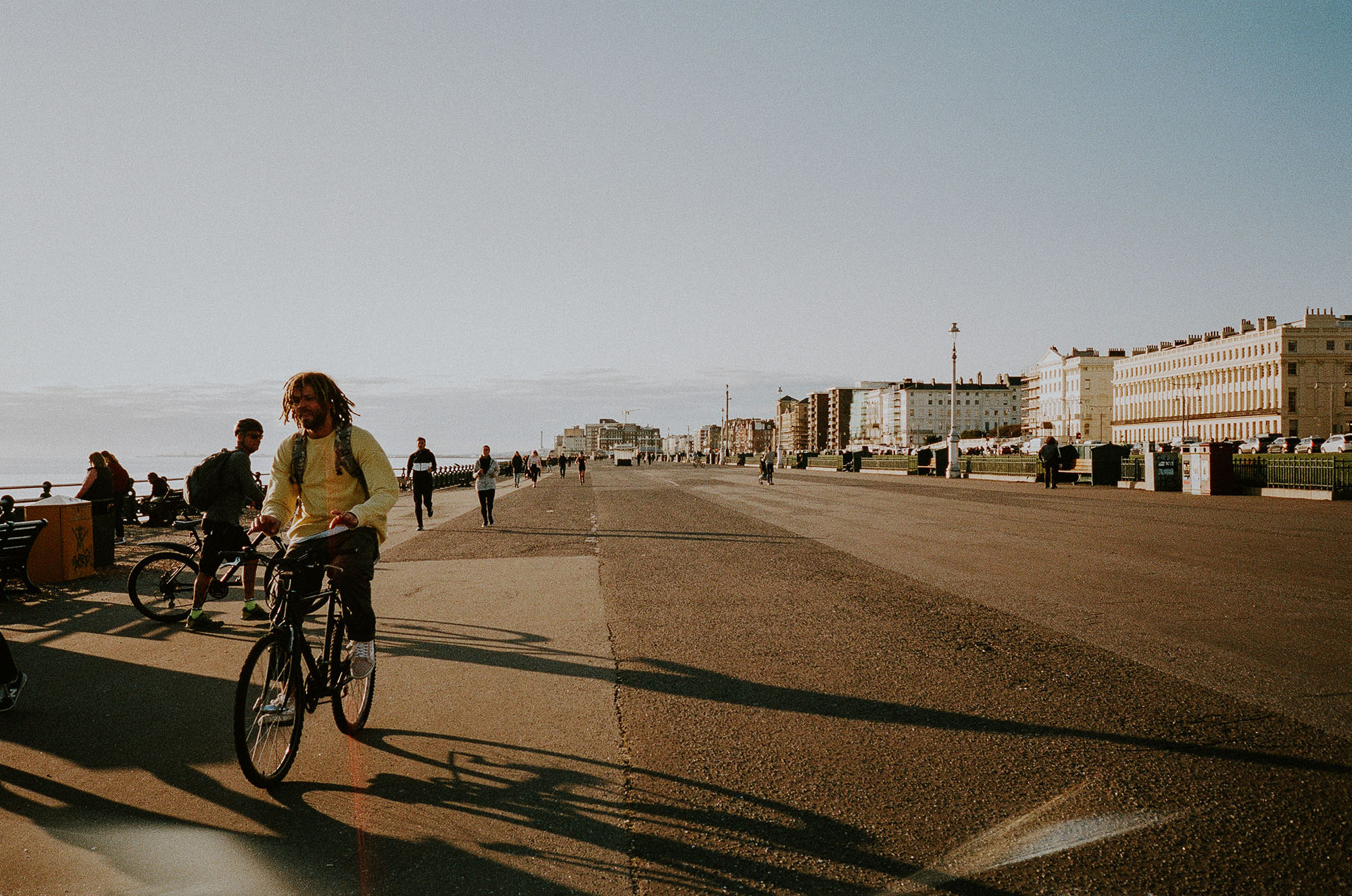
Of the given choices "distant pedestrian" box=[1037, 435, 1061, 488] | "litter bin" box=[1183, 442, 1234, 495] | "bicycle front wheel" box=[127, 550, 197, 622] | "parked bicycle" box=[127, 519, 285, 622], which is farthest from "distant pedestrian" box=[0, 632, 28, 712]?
"distant pedestrian" box=[1037, 435, 1061, 488]

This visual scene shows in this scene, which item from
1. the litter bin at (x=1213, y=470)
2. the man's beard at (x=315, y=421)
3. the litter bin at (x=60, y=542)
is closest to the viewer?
the man's beard at (x=315, y=421)

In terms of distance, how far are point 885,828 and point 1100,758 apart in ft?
4.85

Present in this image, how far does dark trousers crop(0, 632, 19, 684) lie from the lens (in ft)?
17.0

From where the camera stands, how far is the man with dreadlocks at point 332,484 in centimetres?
454

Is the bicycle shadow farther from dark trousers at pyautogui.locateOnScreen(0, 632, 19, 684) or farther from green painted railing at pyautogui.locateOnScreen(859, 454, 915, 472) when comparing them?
green painted railing at pyautogui.locateOnScreen(859, 454, 915, 472)

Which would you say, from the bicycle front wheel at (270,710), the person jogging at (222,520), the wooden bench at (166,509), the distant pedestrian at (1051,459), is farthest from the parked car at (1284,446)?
the bicycle front wheel at (270,710)

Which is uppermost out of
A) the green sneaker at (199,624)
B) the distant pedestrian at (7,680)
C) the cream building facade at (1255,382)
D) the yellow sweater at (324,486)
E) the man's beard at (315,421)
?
the cream building facade at (1255,382)

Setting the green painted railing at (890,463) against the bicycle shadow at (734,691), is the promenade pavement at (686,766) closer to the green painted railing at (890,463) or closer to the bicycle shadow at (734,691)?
the bicycle shadow at (734,691)

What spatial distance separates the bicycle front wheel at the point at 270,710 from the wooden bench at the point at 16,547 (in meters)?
6.99

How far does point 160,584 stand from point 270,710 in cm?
508

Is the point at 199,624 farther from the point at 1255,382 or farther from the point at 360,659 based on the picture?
the point at 1255,382

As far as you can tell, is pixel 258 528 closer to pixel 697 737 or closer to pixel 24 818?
pixel 24 818

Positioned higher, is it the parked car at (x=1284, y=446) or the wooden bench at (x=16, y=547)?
the parked car at (x=1284, y=446)

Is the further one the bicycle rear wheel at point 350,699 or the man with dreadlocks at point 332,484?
the bicycle rear wheel at point 350,699
